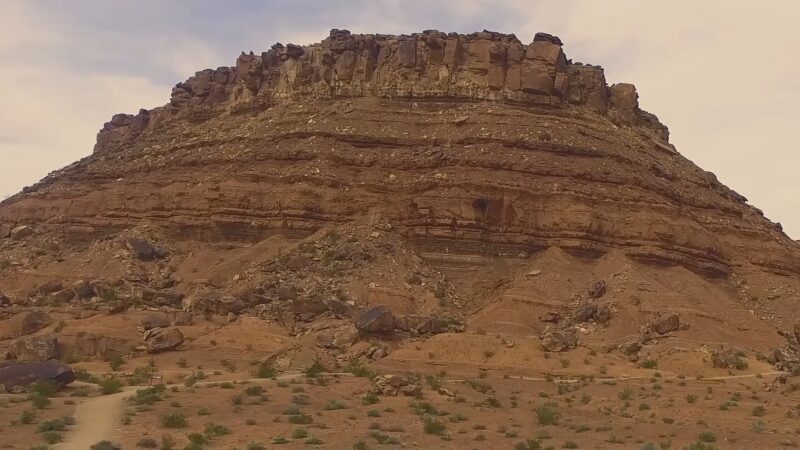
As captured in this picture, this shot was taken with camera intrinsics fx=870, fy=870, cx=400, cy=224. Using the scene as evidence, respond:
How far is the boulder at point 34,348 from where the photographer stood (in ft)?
110

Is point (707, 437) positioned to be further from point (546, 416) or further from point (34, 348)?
point (34, 348)

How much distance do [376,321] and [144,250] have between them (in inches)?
650

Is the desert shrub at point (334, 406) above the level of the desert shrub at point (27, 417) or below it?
above

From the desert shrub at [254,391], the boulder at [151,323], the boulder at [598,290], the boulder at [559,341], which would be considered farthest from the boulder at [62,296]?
the boulder at [598,290]

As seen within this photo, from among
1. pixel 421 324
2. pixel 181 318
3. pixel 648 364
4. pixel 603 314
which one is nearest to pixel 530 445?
pixel 648 364

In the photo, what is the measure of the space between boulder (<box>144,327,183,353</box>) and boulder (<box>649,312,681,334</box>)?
20.6 meters

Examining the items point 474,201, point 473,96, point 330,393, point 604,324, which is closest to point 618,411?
point 330,393

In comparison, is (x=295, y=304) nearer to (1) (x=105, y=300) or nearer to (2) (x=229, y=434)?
(1) (x=105, y=300)

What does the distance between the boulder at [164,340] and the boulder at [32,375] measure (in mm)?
6176

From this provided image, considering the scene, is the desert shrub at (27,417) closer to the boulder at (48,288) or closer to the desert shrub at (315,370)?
the desert shrub at (315,370)

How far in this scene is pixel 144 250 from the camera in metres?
47.1

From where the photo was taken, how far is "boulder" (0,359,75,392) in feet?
92.4

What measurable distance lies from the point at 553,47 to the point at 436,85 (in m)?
8.28

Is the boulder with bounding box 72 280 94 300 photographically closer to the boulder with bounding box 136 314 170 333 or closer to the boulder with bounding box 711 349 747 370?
the boulder with bounding box 136 314 170 333
